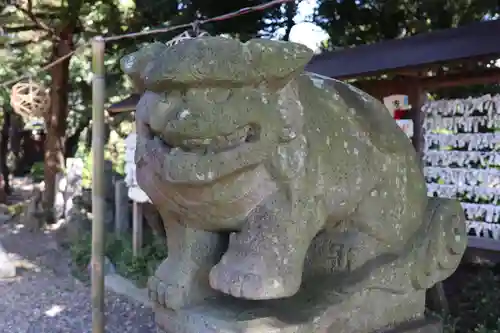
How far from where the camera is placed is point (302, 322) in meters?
1.63

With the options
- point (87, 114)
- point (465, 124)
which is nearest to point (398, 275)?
point (465, 124)

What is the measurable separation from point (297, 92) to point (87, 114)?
1186 centimetres

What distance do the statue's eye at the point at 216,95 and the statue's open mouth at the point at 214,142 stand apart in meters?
0.09

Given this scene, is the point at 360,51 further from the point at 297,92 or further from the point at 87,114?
the point at 87,114

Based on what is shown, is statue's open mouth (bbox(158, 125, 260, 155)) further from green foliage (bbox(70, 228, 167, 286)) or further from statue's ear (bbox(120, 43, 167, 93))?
green foliage (bbox(70, 228, 167, 286))

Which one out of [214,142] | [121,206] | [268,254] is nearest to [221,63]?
[214,142]

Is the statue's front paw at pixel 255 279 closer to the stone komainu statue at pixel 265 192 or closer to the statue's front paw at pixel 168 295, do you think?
the stone komainu statue at pixel 265 192

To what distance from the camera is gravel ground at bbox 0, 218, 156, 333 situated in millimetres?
4645

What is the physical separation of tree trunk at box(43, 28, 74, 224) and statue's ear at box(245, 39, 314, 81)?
7.46m

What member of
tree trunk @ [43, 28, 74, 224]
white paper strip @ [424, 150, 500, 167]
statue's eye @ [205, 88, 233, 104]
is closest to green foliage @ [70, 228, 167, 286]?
tree trunk @ [43, 28, 74, 224]

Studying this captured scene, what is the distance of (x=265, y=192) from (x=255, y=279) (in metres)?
0.25

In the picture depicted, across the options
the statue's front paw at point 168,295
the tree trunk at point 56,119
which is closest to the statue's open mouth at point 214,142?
the statue's front paw at point 168,295

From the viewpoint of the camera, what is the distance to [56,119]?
888cm

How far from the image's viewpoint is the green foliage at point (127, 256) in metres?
5.71
